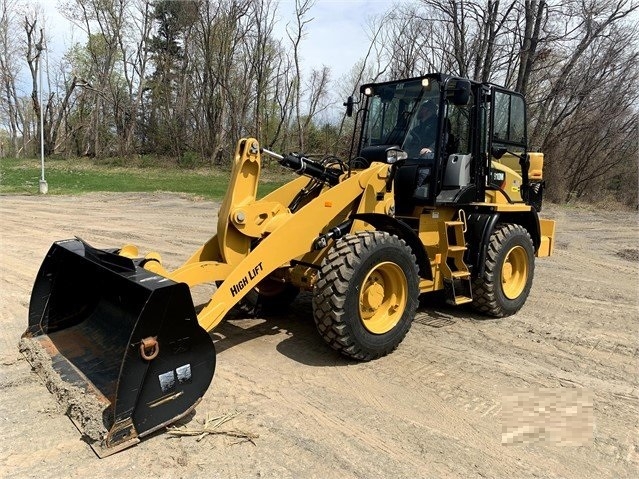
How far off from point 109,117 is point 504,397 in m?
40.8

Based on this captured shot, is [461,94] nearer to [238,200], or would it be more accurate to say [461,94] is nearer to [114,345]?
[238,200]

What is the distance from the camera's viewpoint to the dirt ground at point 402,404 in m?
2.86

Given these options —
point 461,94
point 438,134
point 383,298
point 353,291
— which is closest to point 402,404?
point 353,291

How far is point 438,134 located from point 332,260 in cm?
195

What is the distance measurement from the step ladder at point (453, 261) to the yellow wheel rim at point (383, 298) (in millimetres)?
991

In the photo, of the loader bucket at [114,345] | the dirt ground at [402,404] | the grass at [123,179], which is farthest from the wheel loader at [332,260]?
the grass at [123,179]

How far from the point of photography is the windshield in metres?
5.18

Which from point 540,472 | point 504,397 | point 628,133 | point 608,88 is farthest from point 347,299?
point 628,133

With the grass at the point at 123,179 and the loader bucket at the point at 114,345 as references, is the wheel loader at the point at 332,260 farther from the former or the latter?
the grass at the point at 123,179

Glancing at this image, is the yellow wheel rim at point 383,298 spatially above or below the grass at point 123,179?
below

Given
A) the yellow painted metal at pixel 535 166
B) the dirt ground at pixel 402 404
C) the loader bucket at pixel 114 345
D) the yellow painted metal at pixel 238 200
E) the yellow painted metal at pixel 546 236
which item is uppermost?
the yellow painted metal at pixel 535 166

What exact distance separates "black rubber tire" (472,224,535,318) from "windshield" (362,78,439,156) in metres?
1.43

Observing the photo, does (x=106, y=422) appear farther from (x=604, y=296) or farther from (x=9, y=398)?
(x=604, y=296)

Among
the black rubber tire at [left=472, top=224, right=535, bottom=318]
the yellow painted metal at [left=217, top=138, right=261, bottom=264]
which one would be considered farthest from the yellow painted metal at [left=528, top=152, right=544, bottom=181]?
the yellow painted metal at [left=217, top=138, right=261, bottom=264]
